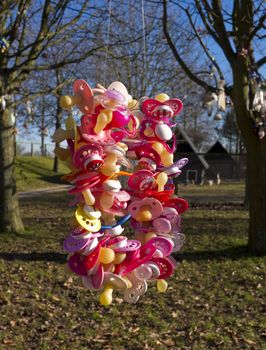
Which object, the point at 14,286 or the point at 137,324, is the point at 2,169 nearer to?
the point at 14,286

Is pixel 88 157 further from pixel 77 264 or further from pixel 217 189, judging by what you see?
pixel 217 189

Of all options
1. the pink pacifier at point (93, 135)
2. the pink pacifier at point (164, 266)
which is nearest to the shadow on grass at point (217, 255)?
the pink pacifier at point (164, 266)

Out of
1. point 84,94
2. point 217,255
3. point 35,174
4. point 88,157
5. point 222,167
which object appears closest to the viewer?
point 88,157

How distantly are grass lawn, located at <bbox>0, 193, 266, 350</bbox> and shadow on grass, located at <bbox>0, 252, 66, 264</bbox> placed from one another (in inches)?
0.6

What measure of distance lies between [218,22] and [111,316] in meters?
4.66

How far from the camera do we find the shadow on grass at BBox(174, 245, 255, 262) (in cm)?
727

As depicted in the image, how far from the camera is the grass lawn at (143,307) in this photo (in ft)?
14.9

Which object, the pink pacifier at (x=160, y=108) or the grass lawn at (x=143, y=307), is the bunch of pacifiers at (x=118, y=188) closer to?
the pink pacifier at (x=160, y=108)

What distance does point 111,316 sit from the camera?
507 centimetres

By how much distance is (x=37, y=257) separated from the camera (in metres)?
7.16

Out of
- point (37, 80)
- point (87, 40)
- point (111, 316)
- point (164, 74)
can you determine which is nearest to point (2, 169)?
point (87, 40)

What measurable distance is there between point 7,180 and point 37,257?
2.00 m

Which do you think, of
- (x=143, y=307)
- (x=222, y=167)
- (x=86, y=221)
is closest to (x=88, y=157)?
(x=86, y=221)

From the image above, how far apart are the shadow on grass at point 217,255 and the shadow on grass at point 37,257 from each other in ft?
5.62
